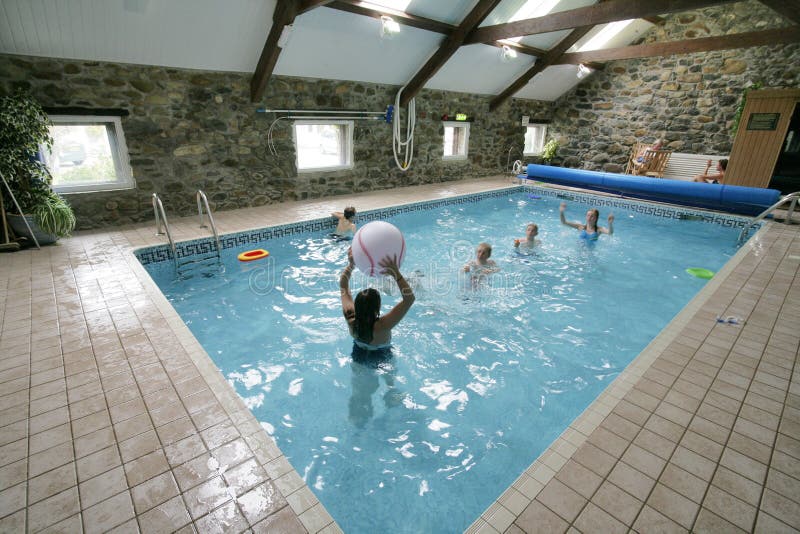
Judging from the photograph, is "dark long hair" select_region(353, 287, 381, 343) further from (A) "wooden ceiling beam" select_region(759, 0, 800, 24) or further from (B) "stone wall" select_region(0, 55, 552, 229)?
(A) "wooden ceiling beam" select_region(759, 0, 800, 24)

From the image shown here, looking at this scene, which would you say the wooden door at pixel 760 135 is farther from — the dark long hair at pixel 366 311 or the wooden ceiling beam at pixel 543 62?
the dark long hair at pixel 366 311

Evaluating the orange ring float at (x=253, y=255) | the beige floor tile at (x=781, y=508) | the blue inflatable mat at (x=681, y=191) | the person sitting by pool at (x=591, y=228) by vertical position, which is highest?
the blue inflatable mat at (x=681, y=191)

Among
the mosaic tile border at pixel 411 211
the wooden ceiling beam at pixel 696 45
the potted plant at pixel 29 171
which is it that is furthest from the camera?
the wooden ceiling beam at pixel 696 45

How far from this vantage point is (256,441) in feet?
7.17

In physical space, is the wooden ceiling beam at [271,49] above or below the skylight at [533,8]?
below

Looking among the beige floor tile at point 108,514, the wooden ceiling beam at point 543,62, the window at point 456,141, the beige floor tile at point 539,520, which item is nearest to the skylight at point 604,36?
the wooden ceiling beam at point 543,62

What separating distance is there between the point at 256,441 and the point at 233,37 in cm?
638

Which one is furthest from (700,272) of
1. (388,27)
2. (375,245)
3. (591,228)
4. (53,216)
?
(53,216)

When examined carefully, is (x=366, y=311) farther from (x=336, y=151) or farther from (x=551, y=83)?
(x=551, y=83)

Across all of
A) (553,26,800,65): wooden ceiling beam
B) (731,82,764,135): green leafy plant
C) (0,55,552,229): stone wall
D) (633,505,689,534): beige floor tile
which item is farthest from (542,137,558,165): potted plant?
(633,505,689,534): beige floor tile

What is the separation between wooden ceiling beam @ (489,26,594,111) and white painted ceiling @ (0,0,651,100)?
64 cm

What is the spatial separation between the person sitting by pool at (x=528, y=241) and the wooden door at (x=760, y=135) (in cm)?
709

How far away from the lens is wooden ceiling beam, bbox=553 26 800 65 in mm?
7816

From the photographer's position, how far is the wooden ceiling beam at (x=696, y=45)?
25.6 ft
